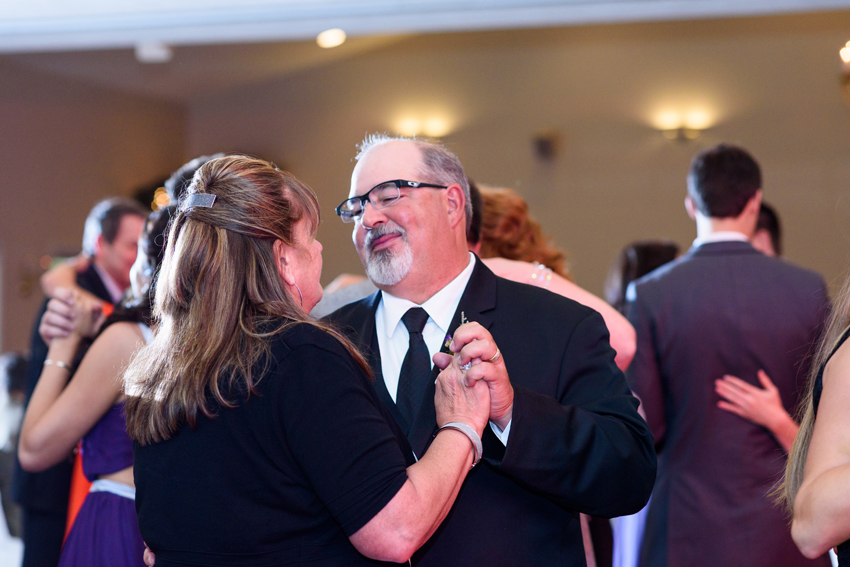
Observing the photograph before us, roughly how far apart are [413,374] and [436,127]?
130 inches

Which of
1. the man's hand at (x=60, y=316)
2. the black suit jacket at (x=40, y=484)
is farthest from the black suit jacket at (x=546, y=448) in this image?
the black suit jacket at (x=40, y=484)

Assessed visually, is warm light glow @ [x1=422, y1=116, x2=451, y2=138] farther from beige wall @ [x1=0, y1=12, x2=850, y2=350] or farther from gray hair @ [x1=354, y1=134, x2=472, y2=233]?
gray hair @ [x1=354, y1=134, x2=472, y2=233]

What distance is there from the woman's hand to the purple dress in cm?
102

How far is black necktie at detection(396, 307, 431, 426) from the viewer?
163cm

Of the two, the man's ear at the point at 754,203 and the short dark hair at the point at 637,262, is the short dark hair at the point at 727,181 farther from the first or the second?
the short dark hair at the point at 637,262

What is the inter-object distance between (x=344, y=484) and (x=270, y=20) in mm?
3529

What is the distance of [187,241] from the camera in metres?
1.24

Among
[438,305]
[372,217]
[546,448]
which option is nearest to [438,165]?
[372,217]

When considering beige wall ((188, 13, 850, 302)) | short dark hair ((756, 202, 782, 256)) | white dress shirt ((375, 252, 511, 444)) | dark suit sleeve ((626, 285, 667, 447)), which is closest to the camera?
white dress shirt ((375, 252, 511, 444))

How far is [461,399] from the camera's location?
4.53 ft

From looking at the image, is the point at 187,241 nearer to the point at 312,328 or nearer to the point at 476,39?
the point at 312,328

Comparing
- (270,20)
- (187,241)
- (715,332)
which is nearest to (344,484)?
(187,241)

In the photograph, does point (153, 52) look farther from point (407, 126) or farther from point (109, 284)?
point (109, 284)

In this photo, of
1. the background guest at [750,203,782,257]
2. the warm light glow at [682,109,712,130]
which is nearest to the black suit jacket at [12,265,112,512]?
the background guest at [750,203,782,257]
